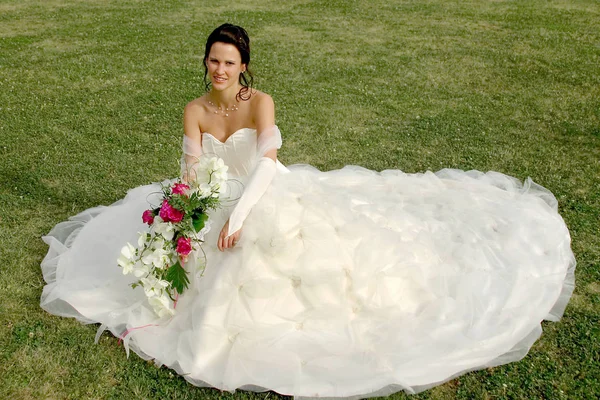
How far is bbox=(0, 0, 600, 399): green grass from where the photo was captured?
4.53 meters

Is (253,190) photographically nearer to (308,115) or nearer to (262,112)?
(262,112)

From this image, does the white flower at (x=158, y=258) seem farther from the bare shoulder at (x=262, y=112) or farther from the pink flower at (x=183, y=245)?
the bare shoulder at (x=262, y=112)

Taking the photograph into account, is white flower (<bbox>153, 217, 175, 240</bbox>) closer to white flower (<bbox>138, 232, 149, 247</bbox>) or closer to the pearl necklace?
white flower (<bbox>138, 232, 149, 247</bbox>)

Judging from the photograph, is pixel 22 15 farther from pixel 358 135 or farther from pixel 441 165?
pixel 441 165

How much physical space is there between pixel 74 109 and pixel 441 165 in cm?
639

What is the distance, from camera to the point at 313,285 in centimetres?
441

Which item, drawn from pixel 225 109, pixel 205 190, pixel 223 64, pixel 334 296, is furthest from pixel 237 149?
pixel 334 296

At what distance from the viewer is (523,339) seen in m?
4.54

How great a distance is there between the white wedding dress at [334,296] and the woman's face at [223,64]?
19.6 inches

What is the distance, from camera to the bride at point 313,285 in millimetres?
4215

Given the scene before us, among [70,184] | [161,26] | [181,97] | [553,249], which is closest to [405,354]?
[553,249]

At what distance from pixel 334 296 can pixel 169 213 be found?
1452mm

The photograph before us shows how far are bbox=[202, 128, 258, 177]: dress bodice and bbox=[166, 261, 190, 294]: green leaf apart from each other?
119 centimetres

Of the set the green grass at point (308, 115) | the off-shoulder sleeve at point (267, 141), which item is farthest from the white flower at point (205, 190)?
the green grass at point (308, 115)
